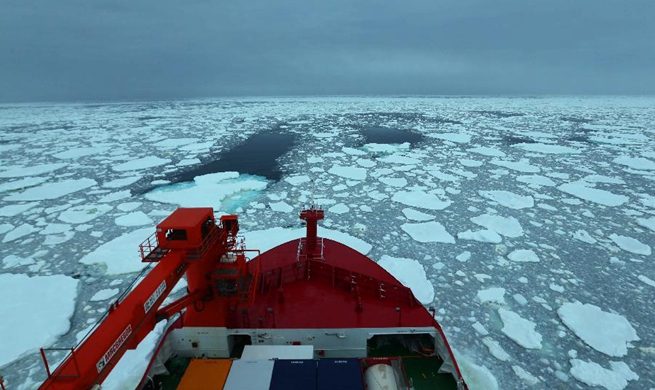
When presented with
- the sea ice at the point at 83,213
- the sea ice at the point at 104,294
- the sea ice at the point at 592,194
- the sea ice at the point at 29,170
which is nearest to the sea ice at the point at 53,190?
the sea ice at the point at 83,213

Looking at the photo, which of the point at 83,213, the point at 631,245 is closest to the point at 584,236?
→ the point at 631,245

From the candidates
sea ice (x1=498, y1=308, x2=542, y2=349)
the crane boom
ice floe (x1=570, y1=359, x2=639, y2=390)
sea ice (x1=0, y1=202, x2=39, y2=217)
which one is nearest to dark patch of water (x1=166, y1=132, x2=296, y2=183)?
sea ice (x1=0, y1=202, x2=39, y2=217)

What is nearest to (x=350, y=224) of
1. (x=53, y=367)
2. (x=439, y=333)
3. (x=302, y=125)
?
(x=439, y=333)

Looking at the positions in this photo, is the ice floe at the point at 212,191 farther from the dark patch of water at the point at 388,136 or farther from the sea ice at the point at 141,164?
the dark patch of water at the point at 388,136

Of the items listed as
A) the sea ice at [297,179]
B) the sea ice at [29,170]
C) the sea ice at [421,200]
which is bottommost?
the sea ice at [29,170]

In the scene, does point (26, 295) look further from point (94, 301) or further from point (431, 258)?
point (431, 258)

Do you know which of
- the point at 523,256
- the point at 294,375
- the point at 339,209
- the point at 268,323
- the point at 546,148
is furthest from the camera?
the point at 546,148

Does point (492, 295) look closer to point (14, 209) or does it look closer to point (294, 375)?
point (294, 375)

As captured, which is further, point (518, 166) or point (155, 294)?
point (518, 166)
